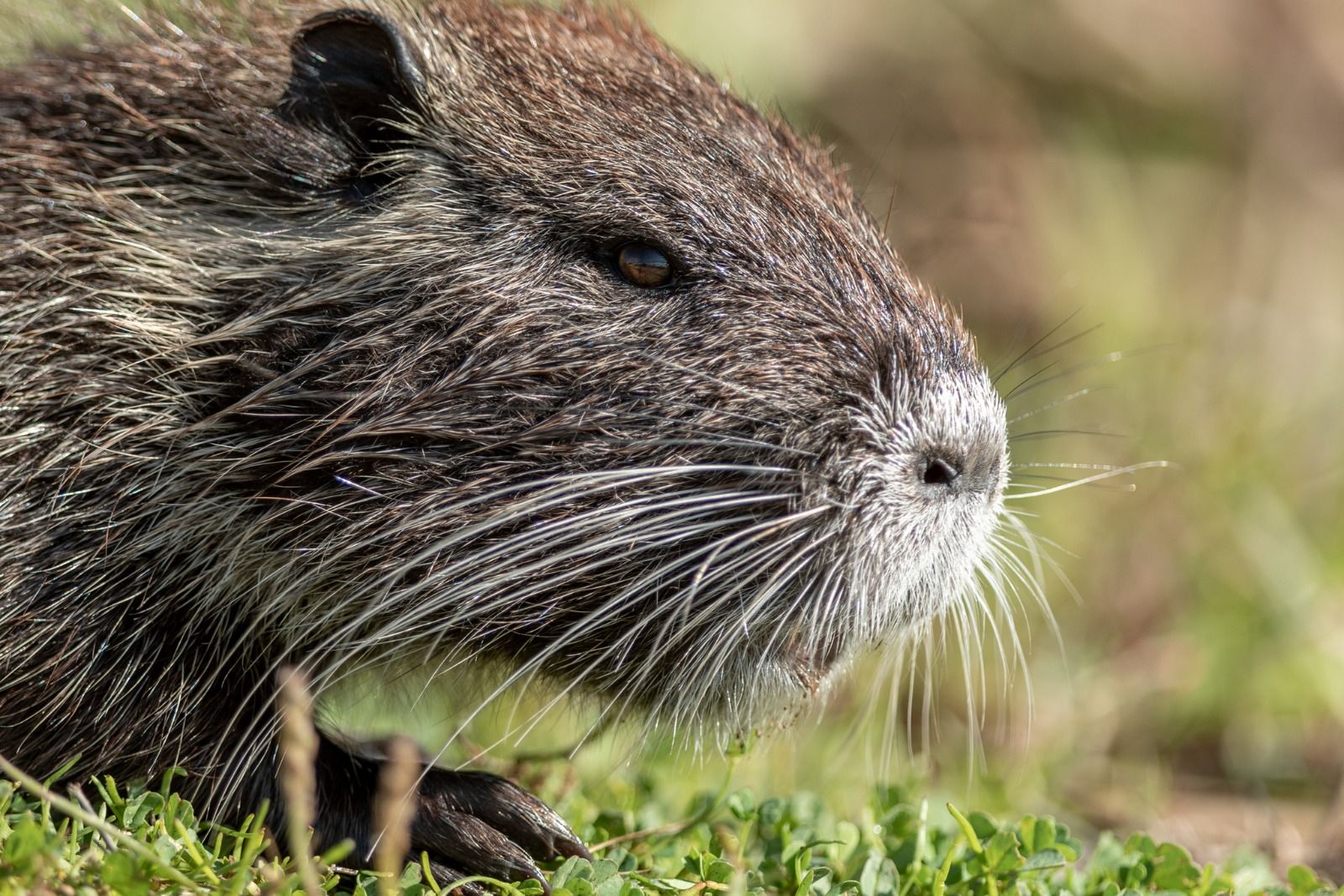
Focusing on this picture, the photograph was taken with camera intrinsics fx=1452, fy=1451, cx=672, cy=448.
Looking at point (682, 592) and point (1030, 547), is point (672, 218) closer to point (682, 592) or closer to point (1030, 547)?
point (682, 592)

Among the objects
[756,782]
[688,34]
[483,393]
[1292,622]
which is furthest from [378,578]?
[688,34]

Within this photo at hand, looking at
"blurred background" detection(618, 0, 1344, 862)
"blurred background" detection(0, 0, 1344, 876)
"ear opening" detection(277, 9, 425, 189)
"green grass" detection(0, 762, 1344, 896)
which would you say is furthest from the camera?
"blurred background" detection(618, 0, 1344, 862)

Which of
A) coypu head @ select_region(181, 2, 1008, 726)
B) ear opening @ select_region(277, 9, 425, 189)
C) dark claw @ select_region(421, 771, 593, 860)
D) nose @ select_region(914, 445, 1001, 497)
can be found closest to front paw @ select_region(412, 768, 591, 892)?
dark claw @ select_region(421, 771, 593, 860)

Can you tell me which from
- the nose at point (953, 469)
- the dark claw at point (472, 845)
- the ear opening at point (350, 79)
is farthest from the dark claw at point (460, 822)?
the ear opening at point (350, 79)

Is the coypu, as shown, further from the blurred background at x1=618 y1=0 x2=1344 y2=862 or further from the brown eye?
the blurred background at x1=618 y1=0 x2=1344 y2=862

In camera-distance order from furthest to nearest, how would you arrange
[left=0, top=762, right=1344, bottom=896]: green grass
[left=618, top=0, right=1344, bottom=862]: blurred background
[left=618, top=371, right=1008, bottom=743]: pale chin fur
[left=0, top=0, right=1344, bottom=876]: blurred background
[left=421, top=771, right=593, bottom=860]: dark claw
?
[left=618, top=0, right=1344, bottom=862]: blurred background → [left=0, top=0, right=1344, bottom=876]: blurred background → [left=421, top=771, right=593, bottom=860]: dark claw → [left=618, top=371, right=1008, bottom=743]: pale chin fur → [left=0, top=762, right=1344, bottom=896]: green grass

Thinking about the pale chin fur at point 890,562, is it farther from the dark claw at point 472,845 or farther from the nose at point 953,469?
the dark claw at point 472,845

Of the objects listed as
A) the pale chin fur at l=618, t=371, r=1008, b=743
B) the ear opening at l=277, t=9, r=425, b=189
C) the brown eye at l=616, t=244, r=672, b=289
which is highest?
the ear opening at l=277, t=9, r=425, b=189
